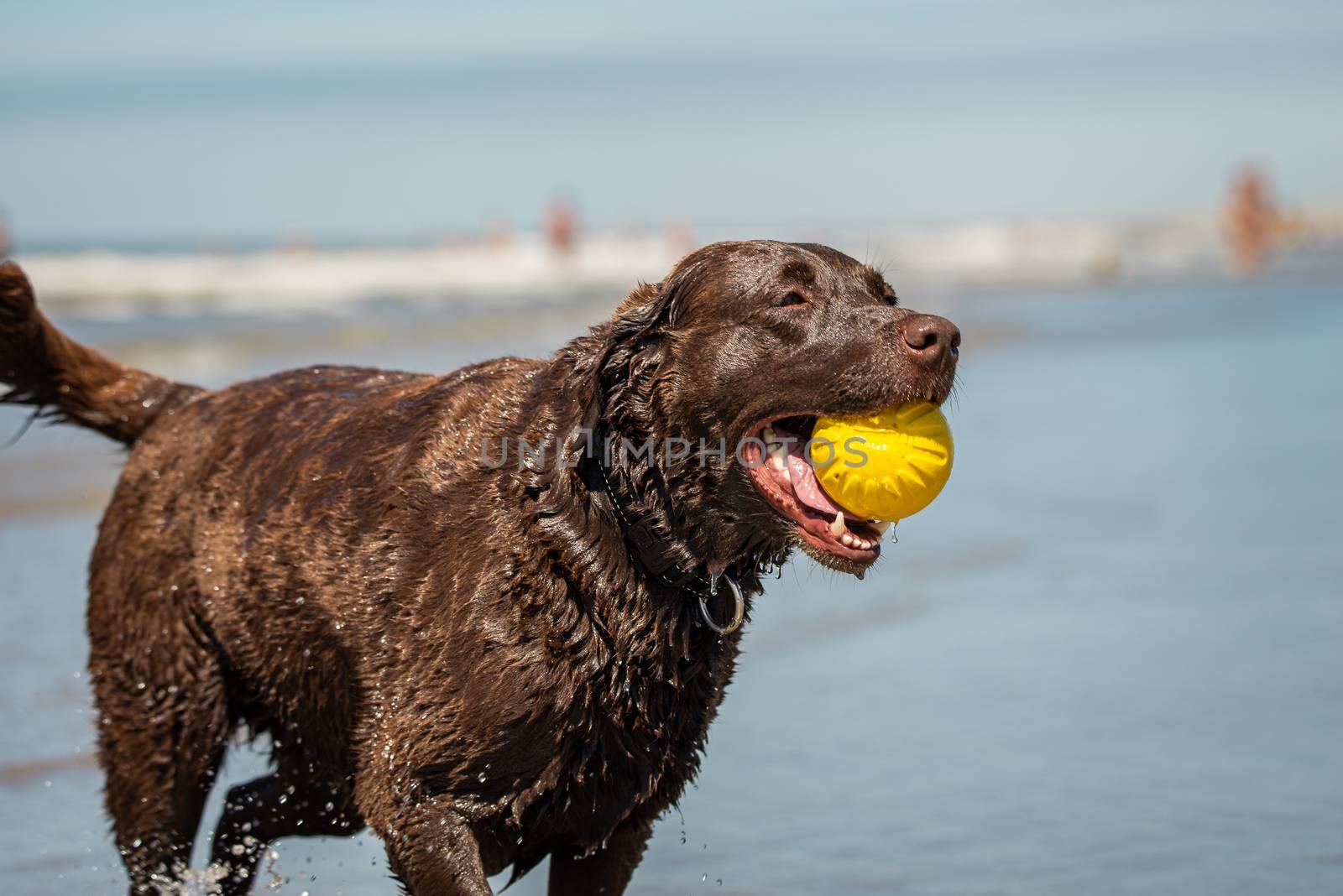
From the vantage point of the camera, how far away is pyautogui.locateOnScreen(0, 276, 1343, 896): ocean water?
5504mm

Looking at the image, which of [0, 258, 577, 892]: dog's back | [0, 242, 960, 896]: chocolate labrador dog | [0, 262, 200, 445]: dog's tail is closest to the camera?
[0, 242, 960, 896]: chocolate labrador dog

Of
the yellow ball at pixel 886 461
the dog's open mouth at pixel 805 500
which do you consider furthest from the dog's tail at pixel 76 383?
the yellow ball at pixel 886 461

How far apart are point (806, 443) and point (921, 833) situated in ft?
7.25

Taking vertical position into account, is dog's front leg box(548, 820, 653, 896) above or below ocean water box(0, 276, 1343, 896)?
above

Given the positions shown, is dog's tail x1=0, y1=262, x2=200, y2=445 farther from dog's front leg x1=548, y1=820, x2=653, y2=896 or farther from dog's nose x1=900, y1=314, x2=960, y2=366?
dog's nose x1=900, y1=314, x2=960, y2=366

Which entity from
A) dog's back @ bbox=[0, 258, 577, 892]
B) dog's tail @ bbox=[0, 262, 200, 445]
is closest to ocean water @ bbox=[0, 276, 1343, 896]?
dog's back @ bbox=[0, 258, 577, 892]

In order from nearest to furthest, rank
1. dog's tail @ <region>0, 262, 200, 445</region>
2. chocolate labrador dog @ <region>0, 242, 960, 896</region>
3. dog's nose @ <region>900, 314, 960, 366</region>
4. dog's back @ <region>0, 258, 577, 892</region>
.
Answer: dog's nose @ <region>900, 314, 960, 366</region>
chocolate labrador dog @ <region>0, 242, 960, 896</region>
dog's back @ <region>0, 258, 577, 892</region>
dog's tail @ <region>0, 262, 200, 445</region>

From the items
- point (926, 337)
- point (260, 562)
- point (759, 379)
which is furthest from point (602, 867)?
point (926, 337)

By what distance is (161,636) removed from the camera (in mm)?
4906

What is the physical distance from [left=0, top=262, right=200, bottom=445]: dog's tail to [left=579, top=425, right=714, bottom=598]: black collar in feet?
6.59

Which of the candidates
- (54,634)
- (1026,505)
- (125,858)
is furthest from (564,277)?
(125,858)

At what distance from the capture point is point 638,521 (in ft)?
13.2

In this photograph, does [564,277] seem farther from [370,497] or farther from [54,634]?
[370,497]

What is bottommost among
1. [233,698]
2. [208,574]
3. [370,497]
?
[233,698]
